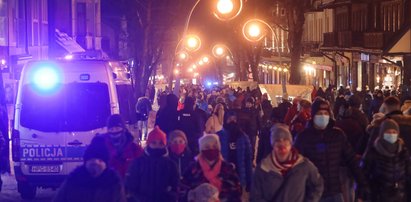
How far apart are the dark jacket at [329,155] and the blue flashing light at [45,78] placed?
5.74m

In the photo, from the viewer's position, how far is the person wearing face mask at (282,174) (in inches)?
313

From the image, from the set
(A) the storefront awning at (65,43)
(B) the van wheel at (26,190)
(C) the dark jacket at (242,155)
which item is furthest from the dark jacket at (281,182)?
(A) the storefront awning at (65,43)

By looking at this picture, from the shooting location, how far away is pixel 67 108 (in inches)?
560

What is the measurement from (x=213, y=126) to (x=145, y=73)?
32.1m

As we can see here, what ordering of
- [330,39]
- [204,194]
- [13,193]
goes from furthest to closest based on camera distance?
[330,39] < [13,193] < [204,194]

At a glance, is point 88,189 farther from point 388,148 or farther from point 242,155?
point 242,155

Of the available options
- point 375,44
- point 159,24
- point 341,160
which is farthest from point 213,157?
point 159,24

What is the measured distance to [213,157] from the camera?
27.8 ft

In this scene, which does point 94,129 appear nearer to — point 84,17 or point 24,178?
point 24,178

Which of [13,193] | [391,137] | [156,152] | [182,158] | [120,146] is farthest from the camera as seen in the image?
[13,193]

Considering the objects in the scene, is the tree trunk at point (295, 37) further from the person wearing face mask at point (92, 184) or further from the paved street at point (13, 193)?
the person wearing face mask at point (92, 184)

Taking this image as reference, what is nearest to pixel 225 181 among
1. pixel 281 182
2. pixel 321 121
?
pixel 281 182

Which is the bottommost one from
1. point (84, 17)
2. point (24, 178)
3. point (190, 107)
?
point (24, 178)

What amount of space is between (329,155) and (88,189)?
9.80ft
